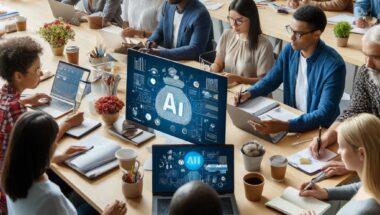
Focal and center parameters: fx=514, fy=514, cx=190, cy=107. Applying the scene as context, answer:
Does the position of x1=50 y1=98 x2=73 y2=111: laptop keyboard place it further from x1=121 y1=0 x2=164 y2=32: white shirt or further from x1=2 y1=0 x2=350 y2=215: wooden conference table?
x1=121 y1=0 x2=164 y2=32: white shirt

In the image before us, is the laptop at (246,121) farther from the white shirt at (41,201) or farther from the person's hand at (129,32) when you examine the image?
the person's hand at (129,32)

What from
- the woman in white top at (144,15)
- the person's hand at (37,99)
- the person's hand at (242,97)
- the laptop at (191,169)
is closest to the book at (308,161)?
the laptop at (191,169)

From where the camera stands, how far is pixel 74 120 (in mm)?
2523

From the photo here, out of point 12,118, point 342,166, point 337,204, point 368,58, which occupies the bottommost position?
point 337,204

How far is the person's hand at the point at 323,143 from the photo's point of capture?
7.46 ft

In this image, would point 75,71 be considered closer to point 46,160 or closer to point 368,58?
point 46,160

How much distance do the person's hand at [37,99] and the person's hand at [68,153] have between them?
0.56 metres

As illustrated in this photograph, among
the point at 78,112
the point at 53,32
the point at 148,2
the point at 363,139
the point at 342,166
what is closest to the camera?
the point at 363,139

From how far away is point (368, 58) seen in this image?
2471 millimetres

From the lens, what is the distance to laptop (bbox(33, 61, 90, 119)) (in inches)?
106

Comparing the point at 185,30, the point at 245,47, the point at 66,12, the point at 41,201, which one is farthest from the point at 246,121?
the point at 66,12

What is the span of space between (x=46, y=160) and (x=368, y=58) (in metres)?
1.58

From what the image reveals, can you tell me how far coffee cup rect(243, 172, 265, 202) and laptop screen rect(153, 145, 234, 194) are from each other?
6 centimetres

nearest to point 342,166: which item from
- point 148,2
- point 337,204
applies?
point 337,204
